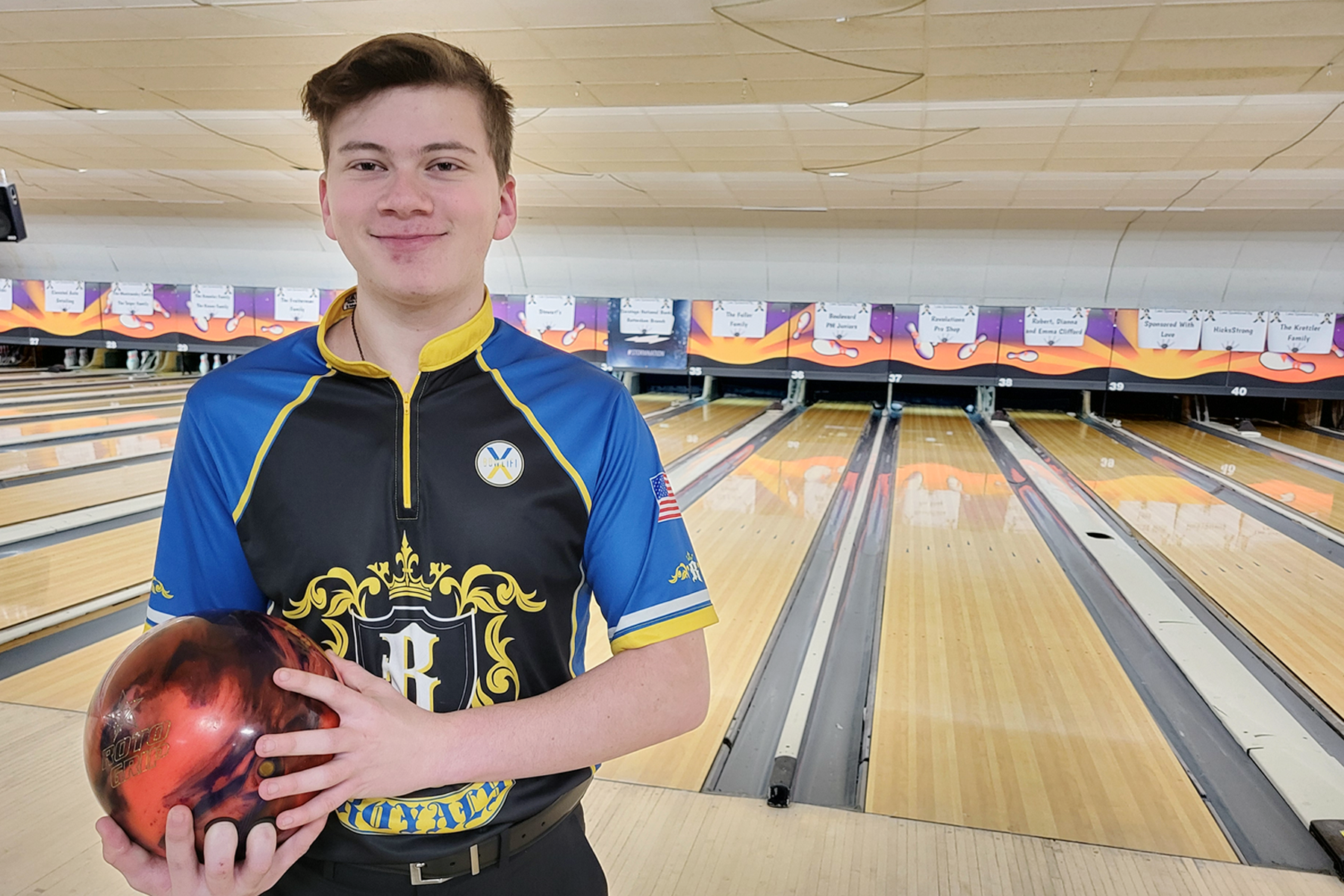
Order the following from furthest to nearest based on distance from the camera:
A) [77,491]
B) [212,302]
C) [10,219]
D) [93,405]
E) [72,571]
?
[212,302] < [93,405] < [77,491] < [10,219] < [72,571]

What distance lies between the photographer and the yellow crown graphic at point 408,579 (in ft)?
3.15

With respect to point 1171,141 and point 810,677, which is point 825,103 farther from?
point 810,677

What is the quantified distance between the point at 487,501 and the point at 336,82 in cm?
49

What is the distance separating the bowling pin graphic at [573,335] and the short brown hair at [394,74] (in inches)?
454

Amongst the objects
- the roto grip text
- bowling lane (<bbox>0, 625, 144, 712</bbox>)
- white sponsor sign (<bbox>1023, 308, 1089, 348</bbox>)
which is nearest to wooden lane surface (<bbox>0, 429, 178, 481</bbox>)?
bowling lane (<bbox>0, 625, 144, 712</bbox>)

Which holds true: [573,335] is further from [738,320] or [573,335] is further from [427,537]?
[427,537]

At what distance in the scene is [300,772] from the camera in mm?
739

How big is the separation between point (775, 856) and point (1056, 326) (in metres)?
10.5

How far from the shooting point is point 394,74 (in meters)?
0.92

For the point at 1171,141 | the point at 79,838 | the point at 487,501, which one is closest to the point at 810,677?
the point at 79,838

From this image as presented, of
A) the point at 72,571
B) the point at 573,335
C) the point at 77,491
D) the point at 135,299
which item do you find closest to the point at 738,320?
the point at 573,335

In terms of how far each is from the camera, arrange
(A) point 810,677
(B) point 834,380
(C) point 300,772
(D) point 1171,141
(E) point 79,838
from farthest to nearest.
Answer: (B) point 834,380
(D) point 1171,141
(A) point 810,677
(E) point 79,838
(C) point 300,772

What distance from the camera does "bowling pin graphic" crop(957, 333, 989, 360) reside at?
11266 mm

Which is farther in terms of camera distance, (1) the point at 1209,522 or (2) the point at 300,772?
(1) the point at 1209,522
